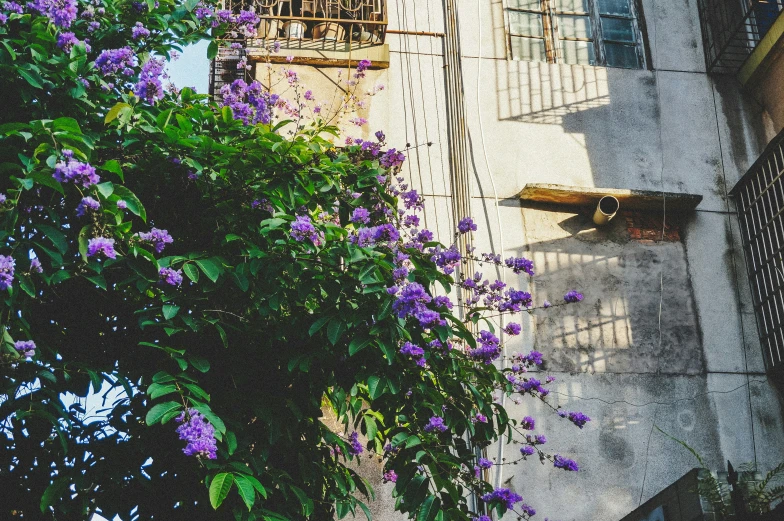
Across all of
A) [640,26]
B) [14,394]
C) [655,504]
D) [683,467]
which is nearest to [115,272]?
[14,394]

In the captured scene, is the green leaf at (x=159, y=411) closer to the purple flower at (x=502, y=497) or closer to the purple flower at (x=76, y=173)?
the purple flower at (x=76, y=173)

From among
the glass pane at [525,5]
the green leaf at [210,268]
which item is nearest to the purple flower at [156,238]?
the green leaf at [210,268]

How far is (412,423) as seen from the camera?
541 cm

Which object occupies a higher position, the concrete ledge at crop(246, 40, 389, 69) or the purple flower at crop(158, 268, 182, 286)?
the concrete ledge at crop(246, 40, 389, 69)

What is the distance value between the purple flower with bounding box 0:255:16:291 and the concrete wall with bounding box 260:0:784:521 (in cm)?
382

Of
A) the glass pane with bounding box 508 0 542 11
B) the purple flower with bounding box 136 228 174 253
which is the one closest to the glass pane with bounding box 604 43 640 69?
the glass pane with bounding box 508 0 542 11

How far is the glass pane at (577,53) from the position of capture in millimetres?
9859

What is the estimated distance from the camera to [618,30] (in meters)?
10.1

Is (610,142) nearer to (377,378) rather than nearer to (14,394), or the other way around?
(377,378)

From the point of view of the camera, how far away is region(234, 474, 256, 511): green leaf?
4492 millimetres

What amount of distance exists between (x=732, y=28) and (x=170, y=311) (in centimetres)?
718

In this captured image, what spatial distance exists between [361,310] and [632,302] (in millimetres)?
4034

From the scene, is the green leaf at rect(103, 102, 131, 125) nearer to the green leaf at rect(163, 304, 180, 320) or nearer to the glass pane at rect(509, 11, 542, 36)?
the green leaf at rect(163, 304, 180, 320)

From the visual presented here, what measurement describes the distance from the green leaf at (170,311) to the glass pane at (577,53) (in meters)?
5.93
